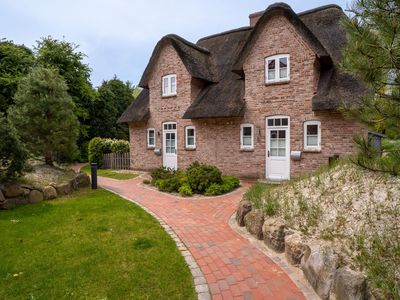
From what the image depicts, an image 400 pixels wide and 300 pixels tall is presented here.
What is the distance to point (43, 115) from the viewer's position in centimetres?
1060

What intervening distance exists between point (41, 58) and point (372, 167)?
2575 cm

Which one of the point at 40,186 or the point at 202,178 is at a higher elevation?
the point at 202,178

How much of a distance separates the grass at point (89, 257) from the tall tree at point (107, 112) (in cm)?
2131

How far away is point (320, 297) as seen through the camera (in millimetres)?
3518

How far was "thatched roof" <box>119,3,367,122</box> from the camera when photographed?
1078 cm

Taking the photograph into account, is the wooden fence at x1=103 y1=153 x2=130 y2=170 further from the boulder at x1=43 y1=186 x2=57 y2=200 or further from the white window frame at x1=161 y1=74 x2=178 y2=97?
the boulder at x1=43 y1=186 x2=57 y2=200

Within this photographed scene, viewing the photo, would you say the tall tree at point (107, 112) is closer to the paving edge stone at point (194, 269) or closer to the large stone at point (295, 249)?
the paving edge stone at point (194, 269)

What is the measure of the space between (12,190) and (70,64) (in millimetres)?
18535

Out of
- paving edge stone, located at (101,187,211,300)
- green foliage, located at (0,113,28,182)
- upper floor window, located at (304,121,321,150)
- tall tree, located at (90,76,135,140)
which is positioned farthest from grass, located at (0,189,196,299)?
tall tree, located at (90,76,135,140)

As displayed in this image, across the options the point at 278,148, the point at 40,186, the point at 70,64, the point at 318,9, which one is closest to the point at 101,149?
the point at 70,64

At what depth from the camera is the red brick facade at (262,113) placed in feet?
35.9

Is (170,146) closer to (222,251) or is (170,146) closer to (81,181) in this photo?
(81,181)

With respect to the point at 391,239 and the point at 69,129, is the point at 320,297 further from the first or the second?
the point at 69,129

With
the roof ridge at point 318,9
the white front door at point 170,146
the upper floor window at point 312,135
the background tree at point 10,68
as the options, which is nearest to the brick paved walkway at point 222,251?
the upper floor window at point 312,135
